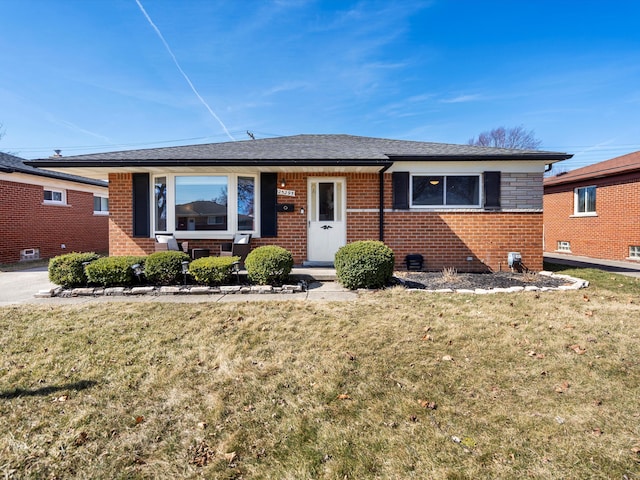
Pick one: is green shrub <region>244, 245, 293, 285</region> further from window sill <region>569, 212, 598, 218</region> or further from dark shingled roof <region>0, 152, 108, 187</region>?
window sill <region>569, 212, 598, 218</region>

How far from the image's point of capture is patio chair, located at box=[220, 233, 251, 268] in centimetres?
785

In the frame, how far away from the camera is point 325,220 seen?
8.62 m

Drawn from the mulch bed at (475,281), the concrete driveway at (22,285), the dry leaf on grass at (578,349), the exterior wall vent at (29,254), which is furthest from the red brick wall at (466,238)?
the exterior wall vent at (29,254)

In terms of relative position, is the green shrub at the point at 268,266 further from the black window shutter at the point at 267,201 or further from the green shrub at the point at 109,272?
the green shrub at the point at 109,272

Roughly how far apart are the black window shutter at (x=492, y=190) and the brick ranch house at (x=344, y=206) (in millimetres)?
27

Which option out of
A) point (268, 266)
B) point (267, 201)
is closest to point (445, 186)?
point (267, 201)

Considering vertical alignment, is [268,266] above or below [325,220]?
below

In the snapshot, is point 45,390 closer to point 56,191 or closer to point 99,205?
point 56,191

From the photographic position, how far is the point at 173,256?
6.35 metres

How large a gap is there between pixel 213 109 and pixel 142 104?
397 inches

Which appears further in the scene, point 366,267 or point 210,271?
point 210,271

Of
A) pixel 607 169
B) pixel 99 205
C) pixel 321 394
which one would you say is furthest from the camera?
pixel 99 205

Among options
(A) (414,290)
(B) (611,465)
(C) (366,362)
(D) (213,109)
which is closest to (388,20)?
(A) (414,290)

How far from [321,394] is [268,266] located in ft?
12.1
